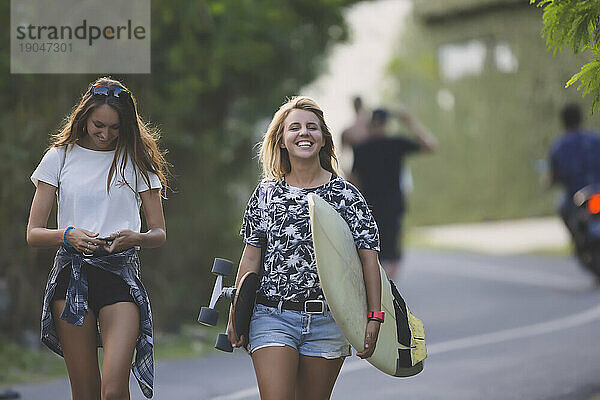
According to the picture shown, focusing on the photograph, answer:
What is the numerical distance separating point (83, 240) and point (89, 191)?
0.24 meters

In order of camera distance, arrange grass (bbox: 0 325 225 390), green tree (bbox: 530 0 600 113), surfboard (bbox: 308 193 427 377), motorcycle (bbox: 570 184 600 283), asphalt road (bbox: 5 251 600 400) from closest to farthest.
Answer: surfboard (bbox: 308 193 427 377)
green tree (bbox: 530 0 600 113)
asphalt road (bbox: 5 251 600 400)
grass (bbox: 0 325 225 390)
motorcycle (bbox: 570 184 600 283)

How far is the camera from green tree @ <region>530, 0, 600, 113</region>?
397cm

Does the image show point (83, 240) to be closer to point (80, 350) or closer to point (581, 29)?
point (80, 350)

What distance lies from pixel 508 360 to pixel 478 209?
54.3 ft

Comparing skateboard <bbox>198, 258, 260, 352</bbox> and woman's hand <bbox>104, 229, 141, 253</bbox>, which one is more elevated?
woman's hand <bbox>104, 229, 141, 253</bbox>

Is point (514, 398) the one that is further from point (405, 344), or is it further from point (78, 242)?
point (78, 242)

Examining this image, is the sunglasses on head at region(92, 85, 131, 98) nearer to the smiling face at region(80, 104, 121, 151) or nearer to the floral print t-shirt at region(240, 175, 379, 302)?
the smiling face at region(80, 104, 121, 151)

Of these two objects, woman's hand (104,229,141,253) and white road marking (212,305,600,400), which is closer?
woman's hand (104,229,141,253)

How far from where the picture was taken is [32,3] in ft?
25.2

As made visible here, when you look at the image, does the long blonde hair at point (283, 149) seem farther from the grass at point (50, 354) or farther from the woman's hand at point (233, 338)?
the grass at point (50, 354)

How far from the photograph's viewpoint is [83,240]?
12.5 ft

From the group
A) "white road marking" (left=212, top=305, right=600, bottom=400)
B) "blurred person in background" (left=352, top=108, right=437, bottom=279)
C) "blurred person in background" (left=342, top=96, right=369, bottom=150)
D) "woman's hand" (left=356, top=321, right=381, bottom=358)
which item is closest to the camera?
"woman's hand" (left=356, top=321, right=381, bottom=358)

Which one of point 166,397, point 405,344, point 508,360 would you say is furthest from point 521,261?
point 405,344

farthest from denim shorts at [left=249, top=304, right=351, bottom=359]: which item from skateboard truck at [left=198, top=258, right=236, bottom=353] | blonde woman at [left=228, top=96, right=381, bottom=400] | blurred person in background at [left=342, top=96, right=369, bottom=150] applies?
blurred person in background at [left=342, top=96, right=369, bottom=150]
